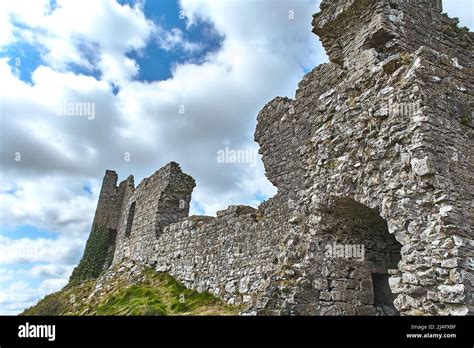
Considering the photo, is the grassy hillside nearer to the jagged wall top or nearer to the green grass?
the green grass

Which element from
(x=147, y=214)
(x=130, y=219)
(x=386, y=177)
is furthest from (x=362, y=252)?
(x=130, y=219)

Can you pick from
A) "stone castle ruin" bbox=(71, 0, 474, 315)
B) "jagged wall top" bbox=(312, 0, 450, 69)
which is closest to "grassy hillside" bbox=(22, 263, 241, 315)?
"stone castle ruin" bbox=(71, 0, 474, 315)

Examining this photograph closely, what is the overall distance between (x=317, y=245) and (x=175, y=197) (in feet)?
44.4

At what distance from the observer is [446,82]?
557cm

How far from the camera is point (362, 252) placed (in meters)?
6.37

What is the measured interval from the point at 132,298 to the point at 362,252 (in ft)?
36.3

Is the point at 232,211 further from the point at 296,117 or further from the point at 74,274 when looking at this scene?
the point at 74,274

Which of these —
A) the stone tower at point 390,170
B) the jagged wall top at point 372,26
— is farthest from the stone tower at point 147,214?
the jagged wall top at point 372,26

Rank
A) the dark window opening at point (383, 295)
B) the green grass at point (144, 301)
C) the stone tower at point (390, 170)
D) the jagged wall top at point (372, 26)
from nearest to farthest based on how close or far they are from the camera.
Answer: the stone tower at point (390, 170)
the dark window opening at point (383, 295)
the jagged wall top at point (372, 26)
the green grass at point (144, 301)

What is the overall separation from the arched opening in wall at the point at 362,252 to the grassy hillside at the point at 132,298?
5.12 metres

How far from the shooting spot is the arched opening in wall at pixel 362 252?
6.15 metres

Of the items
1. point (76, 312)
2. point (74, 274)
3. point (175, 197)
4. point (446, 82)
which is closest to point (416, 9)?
point (446, 82)

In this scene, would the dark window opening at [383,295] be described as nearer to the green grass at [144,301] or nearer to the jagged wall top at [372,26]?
the jagged wall top at [372,26]

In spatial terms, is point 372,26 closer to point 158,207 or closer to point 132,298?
point 132,298
